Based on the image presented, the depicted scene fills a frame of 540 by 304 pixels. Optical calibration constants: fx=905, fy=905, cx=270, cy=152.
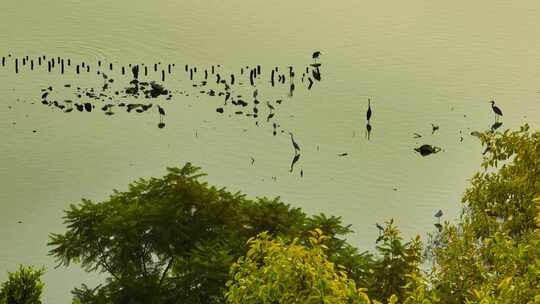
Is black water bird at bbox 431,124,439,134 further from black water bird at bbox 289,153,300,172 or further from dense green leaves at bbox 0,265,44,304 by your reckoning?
dense green leaves at bbox 0,265,44,304

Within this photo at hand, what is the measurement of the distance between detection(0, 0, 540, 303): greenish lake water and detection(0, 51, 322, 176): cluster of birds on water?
17.8 inches

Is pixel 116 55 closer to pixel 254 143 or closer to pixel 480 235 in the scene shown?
pixel 254 143

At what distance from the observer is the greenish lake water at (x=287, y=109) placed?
100.0 ft

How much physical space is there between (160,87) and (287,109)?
18.0ft

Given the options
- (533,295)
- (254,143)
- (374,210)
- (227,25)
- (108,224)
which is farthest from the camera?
(227,25)

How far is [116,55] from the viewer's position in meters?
41.0

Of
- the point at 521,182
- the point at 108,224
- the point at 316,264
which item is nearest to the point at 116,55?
the point at 108,224

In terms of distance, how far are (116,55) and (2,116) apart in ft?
22.9

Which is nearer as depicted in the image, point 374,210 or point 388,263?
point 388,263

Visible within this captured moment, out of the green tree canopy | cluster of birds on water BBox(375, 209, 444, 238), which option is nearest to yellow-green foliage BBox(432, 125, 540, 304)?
the green tree canopy

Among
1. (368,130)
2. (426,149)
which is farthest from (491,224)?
(368,130)

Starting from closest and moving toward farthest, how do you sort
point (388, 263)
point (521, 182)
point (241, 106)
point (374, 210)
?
Result: point (521, 182) < point (388, 263) < point (374, 210) < point (241, 106)

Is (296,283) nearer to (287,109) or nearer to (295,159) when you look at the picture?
(295,159)

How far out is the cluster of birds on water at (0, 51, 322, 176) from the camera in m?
36.1
